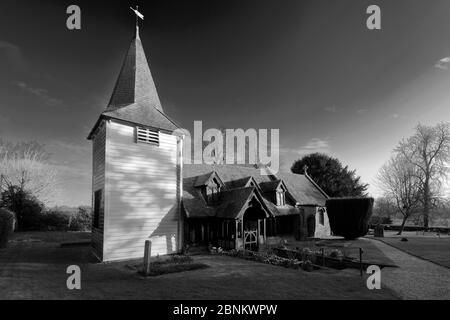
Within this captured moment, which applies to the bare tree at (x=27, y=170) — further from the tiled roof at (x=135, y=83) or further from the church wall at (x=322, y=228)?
the church wall at (x=322, y=228)

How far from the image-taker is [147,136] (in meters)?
17.2

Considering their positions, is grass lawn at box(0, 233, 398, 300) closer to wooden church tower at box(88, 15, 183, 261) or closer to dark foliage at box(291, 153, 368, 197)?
wooden church tower at box(88, 15, 183, 261)

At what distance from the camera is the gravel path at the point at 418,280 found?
9227mm

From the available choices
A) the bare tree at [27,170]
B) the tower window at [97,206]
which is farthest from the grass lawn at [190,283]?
the bare tree at [27,170]

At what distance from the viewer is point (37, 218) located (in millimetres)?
31219

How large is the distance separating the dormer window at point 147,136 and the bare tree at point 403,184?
3298cm

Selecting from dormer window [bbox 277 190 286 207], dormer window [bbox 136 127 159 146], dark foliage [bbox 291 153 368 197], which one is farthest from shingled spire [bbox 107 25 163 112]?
dark foliage [bbox 291 153 368 197]

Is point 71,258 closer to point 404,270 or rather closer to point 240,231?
point 240,231

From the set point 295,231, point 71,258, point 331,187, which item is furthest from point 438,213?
point 71,258

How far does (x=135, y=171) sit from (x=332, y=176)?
35.2m

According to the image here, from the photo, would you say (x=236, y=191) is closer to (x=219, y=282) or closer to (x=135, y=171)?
(x=135, y=171)

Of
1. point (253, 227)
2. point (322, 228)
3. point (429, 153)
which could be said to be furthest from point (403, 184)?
point (253, 227)

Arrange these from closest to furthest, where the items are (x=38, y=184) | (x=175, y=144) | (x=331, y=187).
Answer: (x=175, y=144), (x=38, y=184), (x=331, y=187)
